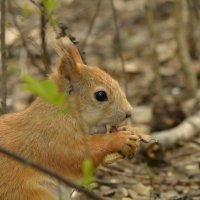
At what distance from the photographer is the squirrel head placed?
430cm

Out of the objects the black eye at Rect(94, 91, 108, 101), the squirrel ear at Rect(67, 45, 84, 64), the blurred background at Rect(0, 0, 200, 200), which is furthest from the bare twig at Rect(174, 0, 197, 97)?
the black eye at Rect(94, 91, 108, 101)

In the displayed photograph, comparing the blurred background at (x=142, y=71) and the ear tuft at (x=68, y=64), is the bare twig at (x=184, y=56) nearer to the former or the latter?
the blurred background at (x=142, y=71)

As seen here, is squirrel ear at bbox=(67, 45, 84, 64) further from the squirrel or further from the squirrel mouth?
the squirrel mouth

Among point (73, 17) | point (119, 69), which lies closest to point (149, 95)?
point (119, 69)

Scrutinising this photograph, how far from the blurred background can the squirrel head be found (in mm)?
265

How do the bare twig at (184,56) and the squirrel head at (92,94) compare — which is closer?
the squirrel head at (92,94)

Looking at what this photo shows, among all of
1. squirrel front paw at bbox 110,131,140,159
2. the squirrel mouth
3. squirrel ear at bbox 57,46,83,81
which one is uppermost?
squirrel ear at bbox 57,46,83,81

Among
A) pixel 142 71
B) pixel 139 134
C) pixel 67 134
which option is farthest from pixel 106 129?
pixel 142 71

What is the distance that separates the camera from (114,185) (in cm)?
562

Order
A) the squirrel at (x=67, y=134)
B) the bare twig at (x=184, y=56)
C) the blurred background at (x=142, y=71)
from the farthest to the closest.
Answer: the bare twig at (x=184, y=56) < the blurred background at (x=142, y=71) < the squirrel at (x=67, y=134)

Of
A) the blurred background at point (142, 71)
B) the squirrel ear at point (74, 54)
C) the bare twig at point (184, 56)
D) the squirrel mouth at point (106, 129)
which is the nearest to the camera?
the squirrel ear at point (74, 54)

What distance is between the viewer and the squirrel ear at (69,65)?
428 cm

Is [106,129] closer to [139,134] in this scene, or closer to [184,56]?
[139,134]

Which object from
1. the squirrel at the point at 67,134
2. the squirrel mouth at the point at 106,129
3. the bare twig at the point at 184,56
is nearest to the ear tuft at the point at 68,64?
the squirrel at the point at 67,134
